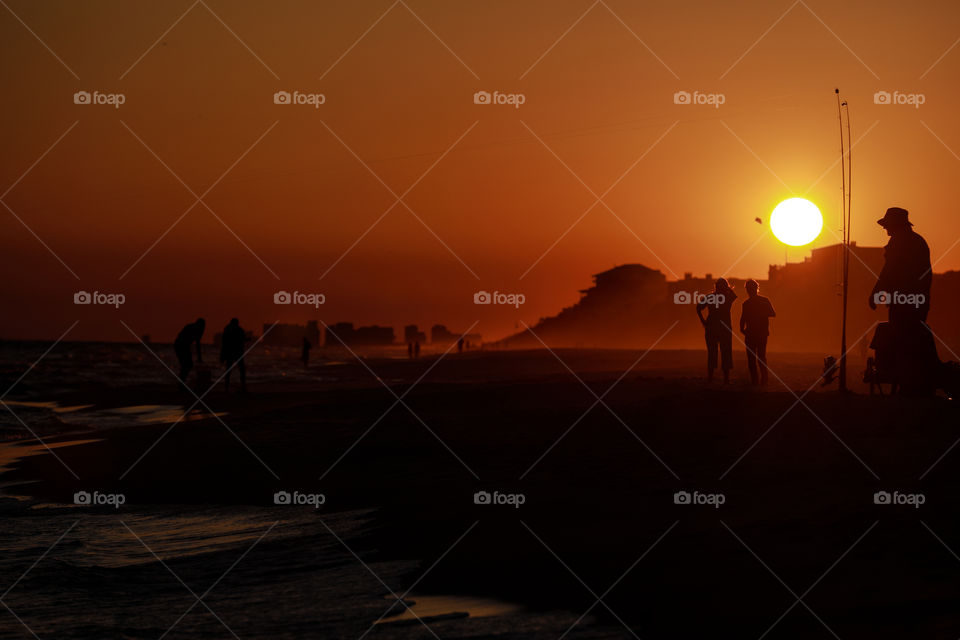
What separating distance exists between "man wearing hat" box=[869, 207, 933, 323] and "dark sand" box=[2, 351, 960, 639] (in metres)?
1.56

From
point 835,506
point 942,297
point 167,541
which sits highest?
point 942,297

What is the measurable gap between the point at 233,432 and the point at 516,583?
11194 mm

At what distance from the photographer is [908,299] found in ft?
44.2

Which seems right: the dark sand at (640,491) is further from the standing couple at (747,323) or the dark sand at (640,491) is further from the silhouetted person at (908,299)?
the standing couple at (747,323)

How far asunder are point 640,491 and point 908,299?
22.4 feet

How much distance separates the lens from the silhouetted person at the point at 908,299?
13492 millimetres

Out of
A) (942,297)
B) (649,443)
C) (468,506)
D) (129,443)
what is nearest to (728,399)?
(649,443)

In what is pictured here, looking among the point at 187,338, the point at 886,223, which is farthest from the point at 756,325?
the point at 187,338

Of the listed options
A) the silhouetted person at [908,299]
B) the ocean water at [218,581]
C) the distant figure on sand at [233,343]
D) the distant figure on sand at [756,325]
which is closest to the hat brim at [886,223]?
the silhouetted person at [908,299]

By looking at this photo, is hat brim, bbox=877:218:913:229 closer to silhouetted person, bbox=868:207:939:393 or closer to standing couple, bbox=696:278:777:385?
silhouetted person, bbox=868:207:939:393

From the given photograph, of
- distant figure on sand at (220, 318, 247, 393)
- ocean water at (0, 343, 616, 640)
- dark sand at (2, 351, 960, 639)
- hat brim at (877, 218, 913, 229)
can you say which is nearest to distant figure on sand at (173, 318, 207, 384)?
distant figure on sand at (220, 318, 247, 393)

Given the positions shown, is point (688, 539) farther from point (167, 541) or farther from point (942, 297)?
point (942, 297)

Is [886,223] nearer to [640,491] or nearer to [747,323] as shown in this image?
[747,323]

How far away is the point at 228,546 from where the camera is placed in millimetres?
8250
